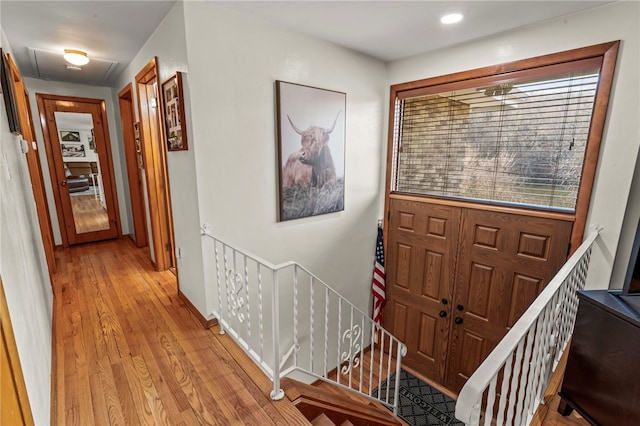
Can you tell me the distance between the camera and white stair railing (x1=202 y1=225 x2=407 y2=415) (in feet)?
5.76

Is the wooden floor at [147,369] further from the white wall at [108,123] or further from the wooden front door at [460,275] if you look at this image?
the white wall at [108,123]

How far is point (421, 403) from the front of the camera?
300 cm

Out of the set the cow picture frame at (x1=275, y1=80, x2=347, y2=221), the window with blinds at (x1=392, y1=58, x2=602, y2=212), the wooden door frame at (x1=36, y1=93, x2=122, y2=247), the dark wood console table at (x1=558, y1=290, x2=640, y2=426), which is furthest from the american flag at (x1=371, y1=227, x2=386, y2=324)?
the wooden door frame at (x1=36, y1=93, x2=122, y2=247)

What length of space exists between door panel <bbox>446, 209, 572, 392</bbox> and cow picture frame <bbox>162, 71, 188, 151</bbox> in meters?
2.56

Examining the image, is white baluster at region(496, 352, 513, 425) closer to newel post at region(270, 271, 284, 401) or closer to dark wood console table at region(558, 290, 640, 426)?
dark wood console table at region(558, 290, 640, 426)

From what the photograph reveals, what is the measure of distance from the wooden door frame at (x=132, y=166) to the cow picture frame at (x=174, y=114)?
5.18ft

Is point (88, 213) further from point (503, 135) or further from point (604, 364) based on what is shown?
point (604, 364)

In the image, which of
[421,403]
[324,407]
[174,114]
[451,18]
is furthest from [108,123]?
[421,403]

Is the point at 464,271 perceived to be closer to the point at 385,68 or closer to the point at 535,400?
the point at 535,400

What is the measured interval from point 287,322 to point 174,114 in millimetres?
1990

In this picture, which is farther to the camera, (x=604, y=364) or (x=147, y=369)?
(x=147, y=369)

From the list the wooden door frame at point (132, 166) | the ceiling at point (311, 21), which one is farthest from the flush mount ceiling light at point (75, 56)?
the wooden door frame at point (132, 166)

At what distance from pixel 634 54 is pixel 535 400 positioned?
7.39ft

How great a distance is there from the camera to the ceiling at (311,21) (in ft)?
6.47
